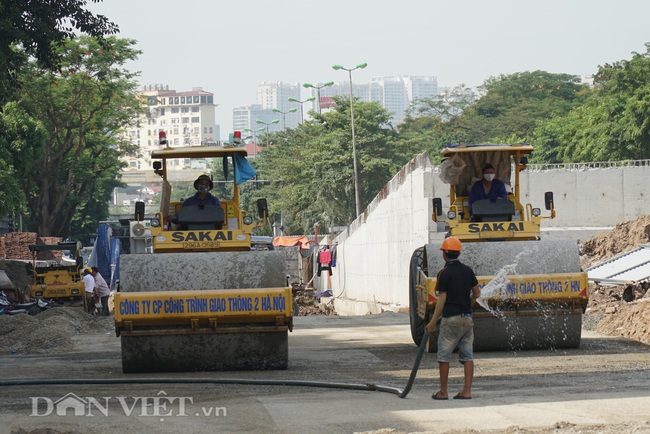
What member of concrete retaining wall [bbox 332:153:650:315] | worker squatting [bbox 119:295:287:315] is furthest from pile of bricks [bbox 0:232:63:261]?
worker squatting [bbox 119:295:287:315]

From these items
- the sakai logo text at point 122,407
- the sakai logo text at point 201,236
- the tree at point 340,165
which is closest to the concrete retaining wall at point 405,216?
the tree at point 340,165

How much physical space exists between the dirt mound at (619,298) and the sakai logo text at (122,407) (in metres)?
9.02

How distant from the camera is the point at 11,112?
4466 centimetres

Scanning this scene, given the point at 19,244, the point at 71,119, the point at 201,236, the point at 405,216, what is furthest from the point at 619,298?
the point at 19,244

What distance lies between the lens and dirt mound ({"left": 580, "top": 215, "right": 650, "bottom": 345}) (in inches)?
758

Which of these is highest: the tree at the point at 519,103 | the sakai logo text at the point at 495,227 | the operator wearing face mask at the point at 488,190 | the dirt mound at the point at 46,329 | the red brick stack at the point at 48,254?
the tree at the point at 519,103

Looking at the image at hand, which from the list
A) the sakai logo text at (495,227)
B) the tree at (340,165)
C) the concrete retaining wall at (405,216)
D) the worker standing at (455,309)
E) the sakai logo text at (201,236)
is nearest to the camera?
the worker standing at (455,309)

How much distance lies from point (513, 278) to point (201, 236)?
428 cm

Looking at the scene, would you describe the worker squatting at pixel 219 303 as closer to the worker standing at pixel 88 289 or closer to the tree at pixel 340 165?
the worker standing at pixel 88 289

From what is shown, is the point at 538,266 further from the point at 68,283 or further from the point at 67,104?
the point at 67,104

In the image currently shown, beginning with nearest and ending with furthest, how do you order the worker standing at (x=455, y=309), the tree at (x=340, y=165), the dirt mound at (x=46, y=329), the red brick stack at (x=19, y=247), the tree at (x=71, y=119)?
1. the worker standing at (x=455, y=309)
2. the dirt mound at (x=46, y=329)
3. the tree at (x=71, y=119)
4. the red brick stack at (x=19, y=247)
5. the tree at (x=340, y=165)

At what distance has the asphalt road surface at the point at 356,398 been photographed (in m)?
10.1

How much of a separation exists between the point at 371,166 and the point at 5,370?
156 ft

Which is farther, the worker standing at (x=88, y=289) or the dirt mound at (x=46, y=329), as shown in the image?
the worker standing at (x=88, y=289)
